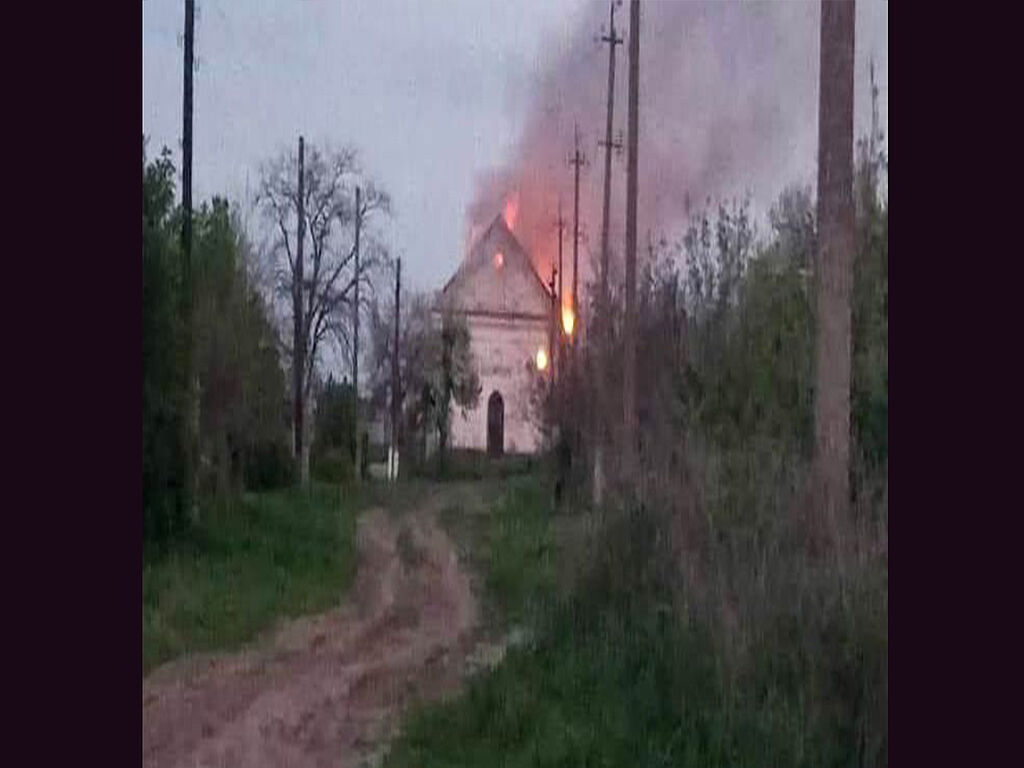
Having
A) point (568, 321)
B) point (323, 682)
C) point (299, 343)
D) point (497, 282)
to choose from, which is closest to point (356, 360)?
point (299, 343)

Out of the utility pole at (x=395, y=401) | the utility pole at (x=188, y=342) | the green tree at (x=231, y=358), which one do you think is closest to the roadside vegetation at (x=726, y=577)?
the utility pole at (x=188, y=342)

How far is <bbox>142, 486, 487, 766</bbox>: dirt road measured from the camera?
21.6 ft

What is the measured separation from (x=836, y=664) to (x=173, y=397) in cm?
631

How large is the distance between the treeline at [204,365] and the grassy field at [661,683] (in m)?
2.61

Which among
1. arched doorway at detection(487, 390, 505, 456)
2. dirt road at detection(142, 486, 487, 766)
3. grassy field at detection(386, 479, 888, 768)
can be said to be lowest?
dirt road at detection(142, 486, 487, 766)

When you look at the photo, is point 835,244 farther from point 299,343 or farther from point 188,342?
point 299,343

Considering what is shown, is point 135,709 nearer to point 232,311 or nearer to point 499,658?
point 499,658

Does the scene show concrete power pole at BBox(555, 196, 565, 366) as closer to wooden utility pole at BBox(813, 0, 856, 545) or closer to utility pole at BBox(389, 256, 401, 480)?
utility pole at BBox(389, 256, 401, 480)

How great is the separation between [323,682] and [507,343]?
421 centimetres

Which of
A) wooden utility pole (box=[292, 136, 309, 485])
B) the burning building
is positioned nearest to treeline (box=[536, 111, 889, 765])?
the burning building

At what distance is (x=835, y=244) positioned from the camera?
19.1 feet

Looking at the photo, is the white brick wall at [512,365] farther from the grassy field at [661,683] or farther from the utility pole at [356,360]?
the grassy field at [661,683]

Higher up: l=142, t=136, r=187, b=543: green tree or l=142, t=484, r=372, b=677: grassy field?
l=142, t=136, r=187, b=543: green tree

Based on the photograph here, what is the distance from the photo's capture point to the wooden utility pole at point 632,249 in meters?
8.77
